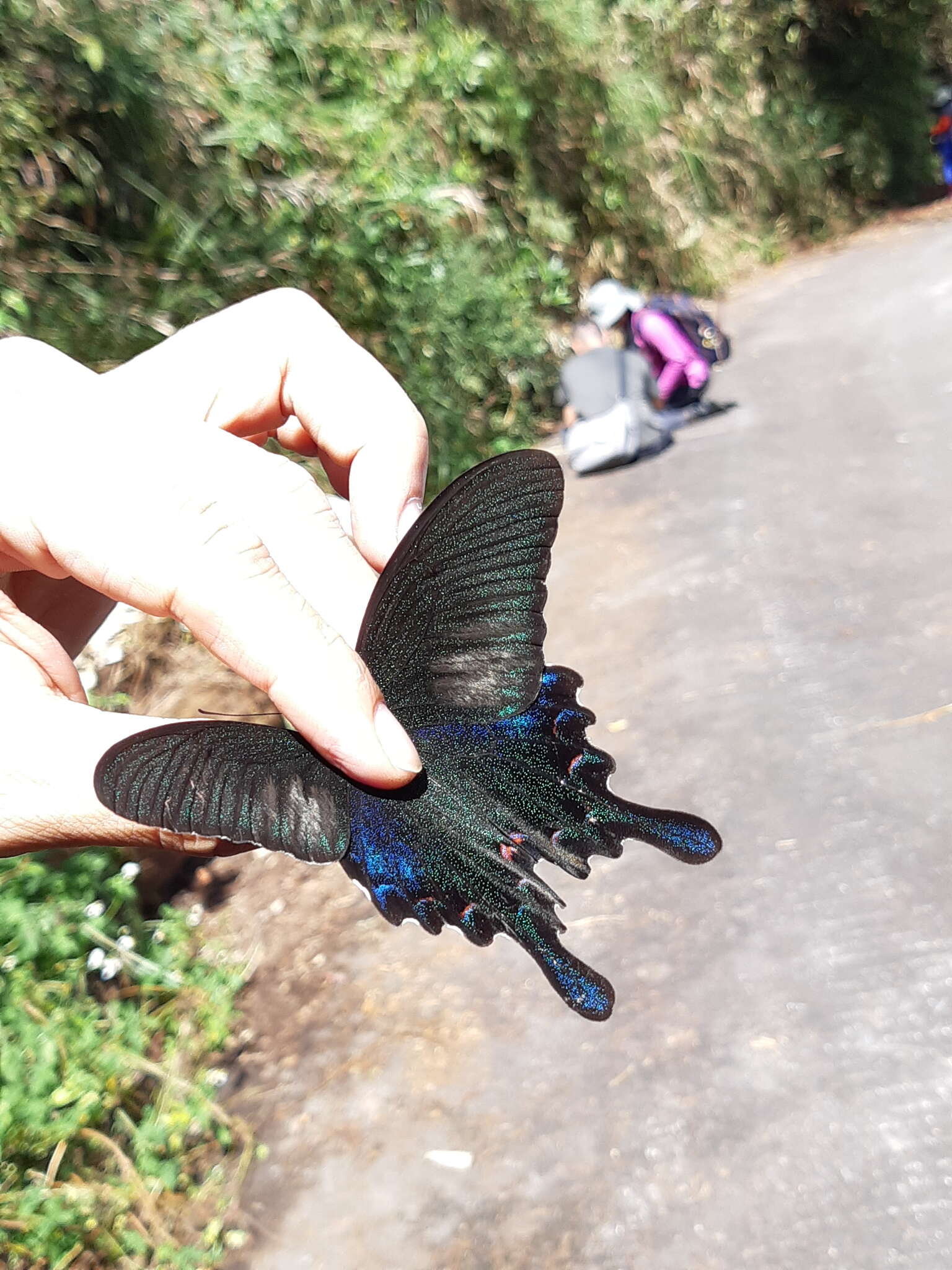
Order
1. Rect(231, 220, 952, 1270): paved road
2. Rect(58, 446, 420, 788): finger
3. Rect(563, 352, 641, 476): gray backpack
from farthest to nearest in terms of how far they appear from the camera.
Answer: Rect(563, 352, 641, 476): gray backpack
Rect(231, 220, 952, 1270): paved road
Rect(58, 446, 420, 788): finger

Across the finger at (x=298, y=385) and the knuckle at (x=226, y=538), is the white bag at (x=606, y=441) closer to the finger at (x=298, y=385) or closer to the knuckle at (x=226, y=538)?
the finger at (x=298, y=385)

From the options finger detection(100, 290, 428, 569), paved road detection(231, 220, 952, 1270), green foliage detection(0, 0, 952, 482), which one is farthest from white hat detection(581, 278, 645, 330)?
finger detection(100, 290, 428, 569)

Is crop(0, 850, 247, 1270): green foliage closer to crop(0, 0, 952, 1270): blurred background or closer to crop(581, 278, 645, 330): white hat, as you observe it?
crop(0, 0, 952, 1270): blurred background

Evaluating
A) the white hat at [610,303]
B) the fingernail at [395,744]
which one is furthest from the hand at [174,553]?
the white hat at [610,303]

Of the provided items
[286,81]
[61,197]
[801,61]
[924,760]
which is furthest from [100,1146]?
[801,61]

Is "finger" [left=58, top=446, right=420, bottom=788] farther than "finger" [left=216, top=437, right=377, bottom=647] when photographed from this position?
No

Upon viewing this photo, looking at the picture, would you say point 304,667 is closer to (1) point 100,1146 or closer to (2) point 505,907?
(2) point 505,907
